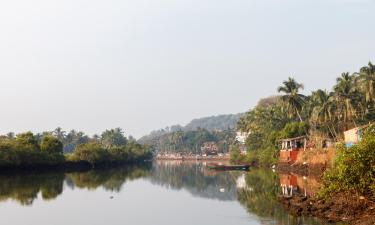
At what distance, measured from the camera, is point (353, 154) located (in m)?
28.3

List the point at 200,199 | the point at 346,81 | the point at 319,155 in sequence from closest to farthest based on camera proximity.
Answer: the point at 200,199 < the point at 319,155 < the point at 346,81

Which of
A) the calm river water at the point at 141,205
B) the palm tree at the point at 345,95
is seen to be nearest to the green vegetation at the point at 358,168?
the calm river water at the point at 141,205

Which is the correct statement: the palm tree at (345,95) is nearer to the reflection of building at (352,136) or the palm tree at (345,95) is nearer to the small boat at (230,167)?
the reflection of building at (352,136)

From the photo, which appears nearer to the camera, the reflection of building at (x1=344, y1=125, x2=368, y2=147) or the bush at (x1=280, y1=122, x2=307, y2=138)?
the reflection of building at (x1=344, y1=125, x2=368, y2=147)

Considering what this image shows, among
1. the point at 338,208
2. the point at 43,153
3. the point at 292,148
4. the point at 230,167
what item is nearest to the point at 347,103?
the point at 292,148

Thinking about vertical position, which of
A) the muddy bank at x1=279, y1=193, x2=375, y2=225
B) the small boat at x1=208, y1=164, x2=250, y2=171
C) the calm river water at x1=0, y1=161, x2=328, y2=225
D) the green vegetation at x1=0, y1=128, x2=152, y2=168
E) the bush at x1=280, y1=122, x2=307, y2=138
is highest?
the bush at x1=280, y1=122, x2=307, y2=138

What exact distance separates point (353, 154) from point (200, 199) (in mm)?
24614

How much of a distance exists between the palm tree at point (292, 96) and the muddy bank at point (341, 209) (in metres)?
56.0

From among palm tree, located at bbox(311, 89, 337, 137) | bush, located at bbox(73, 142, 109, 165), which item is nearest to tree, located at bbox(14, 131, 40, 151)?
bush, located at bbox(73, 142, 109, 165)

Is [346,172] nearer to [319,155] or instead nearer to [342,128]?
[319,155]

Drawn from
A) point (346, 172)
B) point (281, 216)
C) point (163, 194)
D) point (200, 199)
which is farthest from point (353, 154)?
point (163, 194)

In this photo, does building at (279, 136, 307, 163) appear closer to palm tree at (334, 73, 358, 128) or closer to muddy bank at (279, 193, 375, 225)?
palm tree at (334, 73, 358, 128)

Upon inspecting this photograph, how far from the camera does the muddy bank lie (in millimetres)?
28453

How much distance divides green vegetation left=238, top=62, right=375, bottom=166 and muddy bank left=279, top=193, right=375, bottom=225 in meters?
23.5
